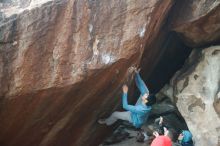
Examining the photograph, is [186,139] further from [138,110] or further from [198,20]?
[198,20]

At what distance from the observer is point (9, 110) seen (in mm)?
9305

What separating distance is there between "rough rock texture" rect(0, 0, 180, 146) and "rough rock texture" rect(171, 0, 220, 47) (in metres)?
0.59

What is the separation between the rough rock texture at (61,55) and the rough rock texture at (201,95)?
198 cm

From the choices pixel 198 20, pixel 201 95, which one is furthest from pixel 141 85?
pixel 198 20

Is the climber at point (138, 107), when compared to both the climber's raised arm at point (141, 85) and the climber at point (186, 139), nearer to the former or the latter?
the climber's raised arm at point (141, 85)

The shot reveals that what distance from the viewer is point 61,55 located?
920 centimetres

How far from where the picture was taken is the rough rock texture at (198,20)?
10359mm

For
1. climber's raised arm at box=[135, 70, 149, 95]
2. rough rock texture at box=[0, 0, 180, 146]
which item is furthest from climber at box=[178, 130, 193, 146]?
rough rock texture at box=[0, 0, 180, 146]

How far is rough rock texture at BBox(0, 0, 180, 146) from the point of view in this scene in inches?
352

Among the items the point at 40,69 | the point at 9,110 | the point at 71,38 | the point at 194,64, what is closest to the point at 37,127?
the point at 9,110

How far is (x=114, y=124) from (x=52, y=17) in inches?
155

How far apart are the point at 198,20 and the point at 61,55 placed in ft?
11.4

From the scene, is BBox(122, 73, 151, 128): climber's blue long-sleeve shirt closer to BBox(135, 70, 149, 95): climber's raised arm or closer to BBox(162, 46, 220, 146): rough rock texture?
BBox(135, 70, 149, 95): climber's raised arm

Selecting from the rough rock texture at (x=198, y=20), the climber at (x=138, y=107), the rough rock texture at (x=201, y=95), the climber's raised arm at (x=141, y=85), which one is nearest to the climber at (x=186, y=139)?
the rough rock texture at (x=201, y=95)
